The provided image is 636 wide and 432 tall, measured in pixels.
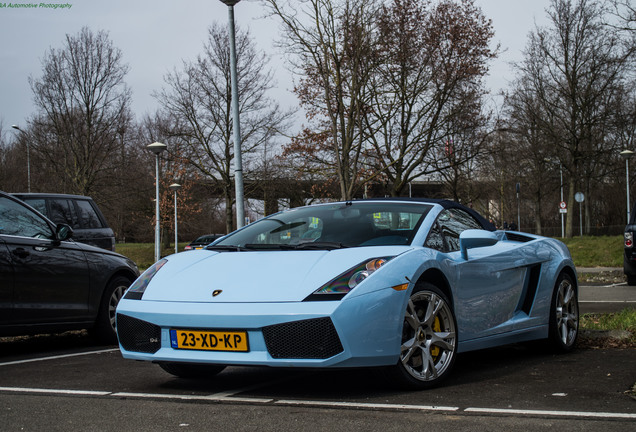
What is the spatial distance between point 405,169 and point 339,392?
24612 mm

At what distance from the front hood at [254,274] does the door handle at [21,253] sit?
236 centimetres

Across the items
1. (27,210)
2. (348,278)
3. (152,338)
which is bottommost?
(152,338)

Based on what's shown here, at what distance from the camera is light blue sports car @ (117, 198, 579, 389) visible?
166 inches

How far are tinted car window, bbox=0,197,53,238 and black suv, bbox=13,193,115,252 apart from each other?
3183mm

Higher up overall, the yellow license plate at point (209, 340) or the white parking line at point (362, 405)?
the yellow license plate at point (209, 340)

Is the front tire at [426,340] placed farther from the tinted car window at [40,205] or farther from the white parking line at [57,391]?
the tinted car window at [40,205]

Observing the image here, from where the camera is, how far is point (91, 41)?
35.8 metres

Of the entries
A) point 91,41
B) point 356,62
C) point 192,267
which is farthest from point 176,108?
point 192,267

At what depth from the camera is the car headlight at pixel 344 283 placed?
4238 millimetres

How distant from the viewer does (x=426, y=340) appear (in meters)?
4.68

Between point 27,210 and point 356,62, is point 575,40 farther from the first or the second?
point 27,210

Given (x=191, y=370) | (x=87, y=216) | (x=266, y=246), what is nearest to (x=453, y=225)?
(x=266, y=246)

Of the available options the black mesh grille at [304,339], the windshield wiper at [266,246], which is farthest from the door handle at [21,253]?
the black mesh grille at [304,339]

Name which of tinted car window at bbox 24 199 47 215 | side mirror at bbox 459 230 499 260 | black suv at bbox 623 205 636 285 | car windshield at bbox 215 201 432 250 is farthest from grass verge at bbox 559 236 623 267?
car windshield at bbox 215 201 432 250
